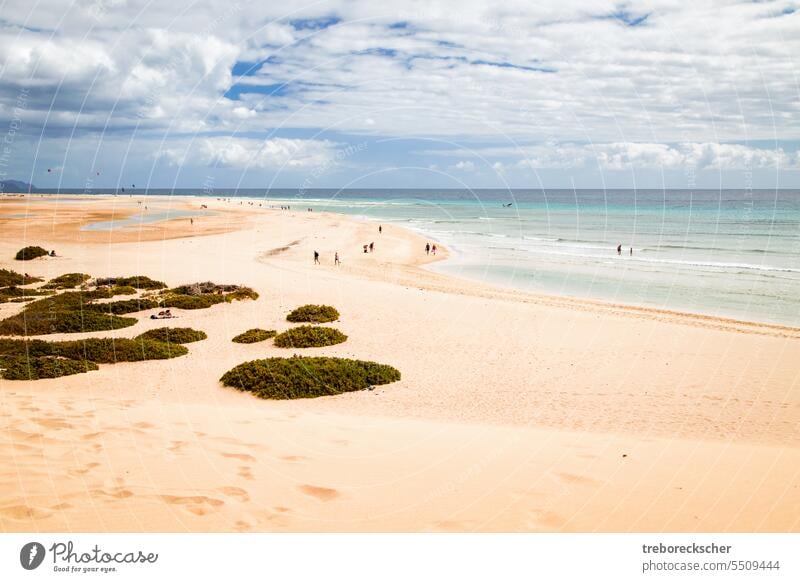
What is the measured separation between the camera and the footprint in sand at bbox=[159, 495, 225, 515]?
26.0 ft

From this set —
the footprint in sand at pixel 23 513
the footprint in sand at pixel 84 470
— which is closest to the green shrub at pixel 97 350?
the footprint in sand at pixel 84 470

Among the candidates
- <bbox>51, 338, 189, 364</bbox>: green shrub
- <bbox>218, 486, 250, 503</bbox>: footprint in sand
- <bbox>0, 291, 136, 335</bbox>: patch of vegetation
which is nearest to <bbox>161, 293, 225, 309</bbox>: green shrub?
<bbox>0, 291, 136, 335</bbox>: patch of vegetation

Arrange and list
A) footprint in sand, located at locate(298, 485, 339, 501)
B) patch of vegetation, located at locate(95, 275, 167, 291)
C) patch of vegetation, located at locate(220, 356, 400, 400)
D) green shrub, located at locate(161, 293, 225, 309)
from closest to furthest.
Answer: footprint in sand, located at locate(298, 485, 339, 501)
patch of vegetation, located at locate(220, 356, 400, 400)
green shrub, located at locate(161, 293, 225, 309)
patch of vegetation, located at locate(95, 275, 167, 291)

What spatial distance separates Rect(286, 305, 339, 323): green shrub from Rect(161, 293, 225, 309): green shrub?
5.17 metres

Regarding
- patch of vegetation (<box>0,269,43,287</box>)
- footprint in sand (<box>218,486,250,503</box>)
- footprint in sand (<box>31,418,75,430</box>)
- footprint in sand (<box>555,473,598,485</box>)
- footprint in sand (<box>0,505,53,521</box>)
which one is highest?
patch of vegetation (<box>0,269,43,287</box>)

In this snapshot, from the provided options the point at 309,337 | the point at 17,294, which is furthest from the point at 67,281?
the point at 309,337

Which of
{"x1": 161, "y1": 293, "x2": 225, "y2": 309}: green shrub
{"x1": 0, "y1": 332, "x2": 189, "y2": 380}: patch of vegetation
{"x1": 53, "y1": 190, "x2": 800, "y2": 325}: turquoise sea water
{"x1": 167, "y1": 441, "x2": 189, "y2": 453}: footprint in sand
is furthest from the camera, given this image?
{"x1": 53, "y1": 190, "x2": 800, "y2": 325}: turquoise sea water

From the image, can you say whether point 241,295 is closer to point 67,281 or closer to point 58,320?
point 58,320

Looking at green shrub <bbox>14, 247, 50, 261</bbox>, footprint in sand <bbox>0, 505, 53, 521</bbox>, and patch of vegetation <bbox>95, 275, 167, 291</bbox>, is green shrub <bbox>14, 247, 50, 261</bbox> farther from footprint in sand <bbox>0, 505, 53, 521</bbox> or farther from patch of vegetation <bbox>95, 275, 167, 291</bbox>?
footprint in sand <bbox>0, 505, 53, 521</bbox>

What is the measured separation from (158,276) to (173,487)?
3150cm

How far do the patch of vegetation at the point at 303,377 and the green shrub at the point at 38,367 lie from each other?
4287mm

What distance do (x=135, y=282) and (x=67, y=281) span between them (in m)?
4.29

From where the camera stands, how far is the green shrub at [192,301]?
2744 centimetres

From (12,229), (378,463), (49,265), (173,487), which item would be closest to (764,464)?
(378,463)
